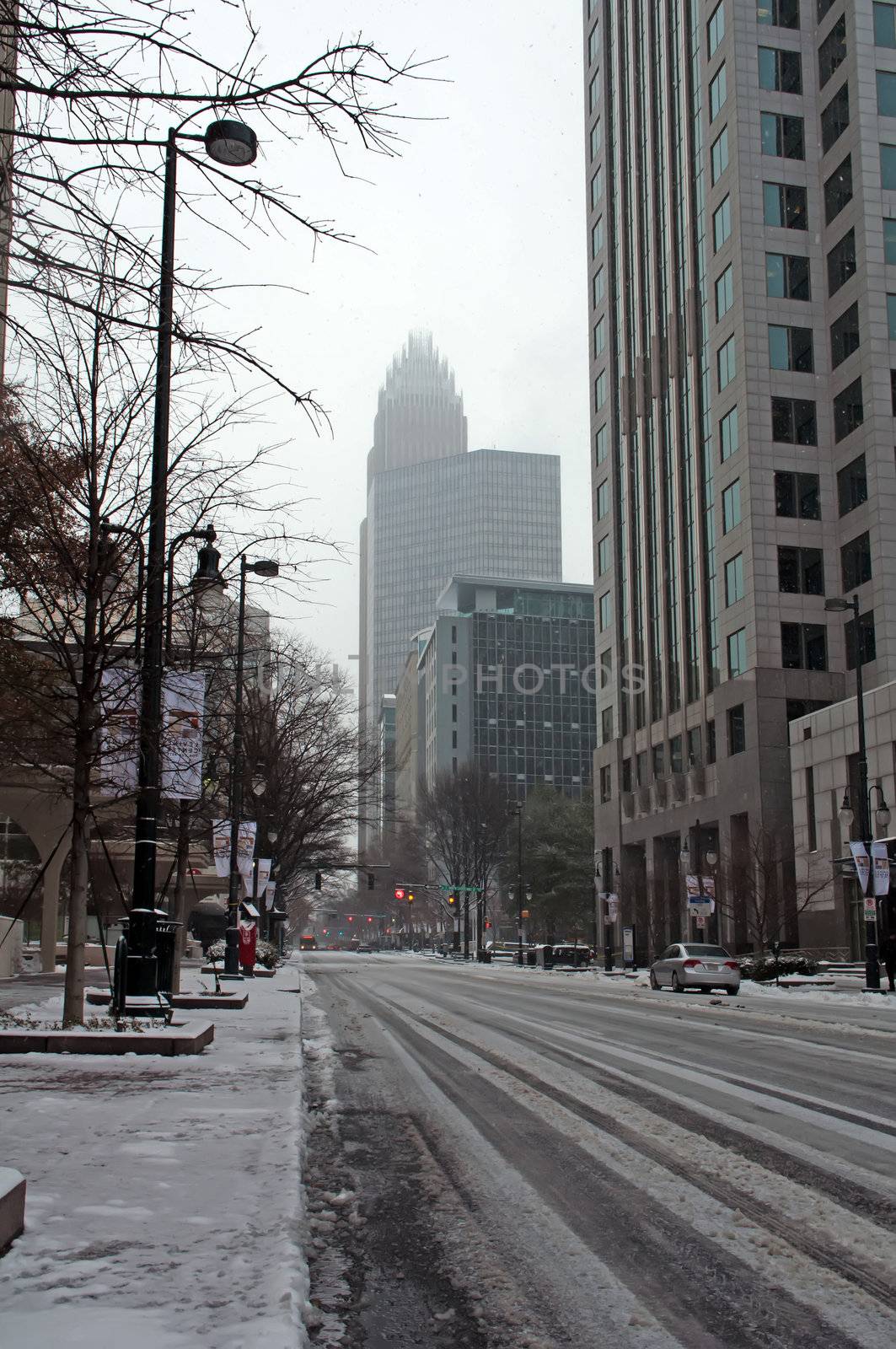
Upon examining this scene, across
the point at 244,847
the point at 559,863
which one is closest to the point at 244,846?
the point at 244,847

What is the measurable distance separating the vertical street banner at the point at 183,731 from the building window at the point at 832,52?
58874mm

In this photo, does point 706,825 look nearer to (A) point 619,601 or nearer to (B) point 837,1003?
(A) point 619,601

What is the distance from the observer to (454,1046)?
16.6 metres

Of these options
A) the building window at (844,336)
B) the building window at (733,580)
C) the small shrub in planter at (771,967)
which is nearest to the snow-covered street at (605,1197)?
the small shrub in planter at (771,967)

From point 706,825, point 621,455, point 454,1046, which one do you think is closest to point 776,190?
point 621,455

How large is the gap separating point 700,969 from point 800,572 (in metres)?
28.7

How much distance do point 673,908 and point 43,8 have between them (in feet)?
211

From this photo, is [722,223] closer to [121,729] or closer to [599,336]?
[599,336]

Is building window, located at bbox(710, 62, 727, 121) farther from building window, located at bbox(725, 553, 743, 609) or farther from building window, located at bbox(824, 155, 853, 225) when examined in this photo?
building window, located at bbox(725, 553, 743, 609)

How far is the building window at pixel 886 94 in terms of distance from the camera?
58.5 meters

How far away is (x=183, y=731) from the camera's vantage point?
599 inches

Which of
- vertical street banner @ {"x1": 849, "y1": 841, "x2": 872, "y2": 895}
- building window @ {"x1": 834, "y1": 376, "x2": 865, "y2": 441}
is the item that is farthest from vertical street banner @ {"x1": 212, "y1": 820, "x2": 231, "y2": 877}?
building window @ {"x1": 834, "y1": 376, "x2": 865, "y2": 441}

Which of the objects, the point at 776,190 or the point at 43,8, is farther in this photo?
the point at 776,190

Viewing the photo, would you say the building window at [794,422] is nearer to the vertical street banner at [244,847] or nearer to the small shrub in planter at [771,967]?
the small shrub in planter at [771,967]
